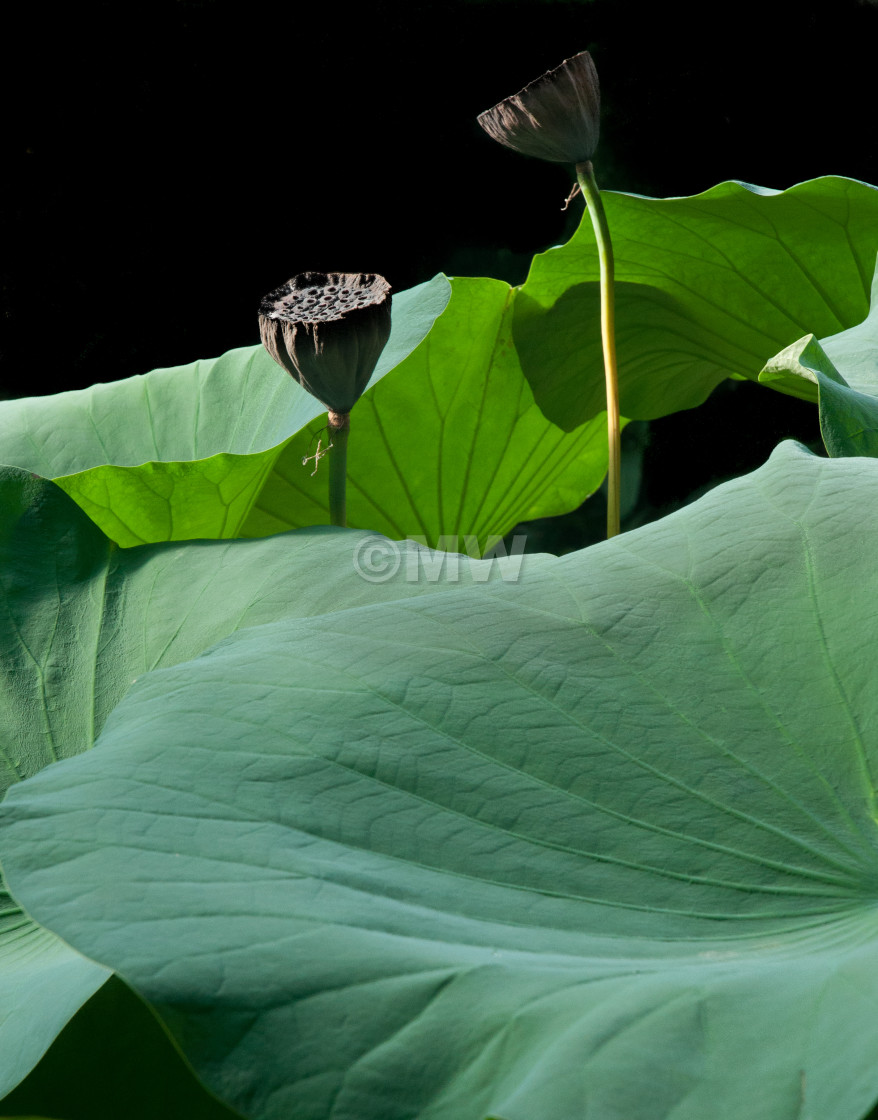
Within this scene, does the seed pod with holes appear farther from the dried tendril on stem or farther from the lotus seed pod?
the lotus seed pod

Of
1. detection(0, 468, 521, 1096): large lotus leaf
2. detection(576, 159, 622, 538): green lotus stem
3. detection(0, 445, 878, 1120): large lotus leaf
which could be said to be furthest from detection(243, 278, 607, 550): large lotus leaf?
detection(0, 445, 878, 1120): large lotus leaf

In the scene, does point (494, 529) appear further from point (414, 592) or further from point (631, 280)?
point (414, 592)

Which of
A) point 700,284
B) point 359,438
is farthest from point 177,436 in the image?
point 700,284

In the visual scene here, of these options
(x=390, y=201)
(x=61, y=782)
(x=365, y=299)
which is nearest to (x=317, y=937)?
(x=61, y=782)

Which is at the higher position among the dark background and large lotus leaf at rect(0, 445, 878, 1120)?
the dark background

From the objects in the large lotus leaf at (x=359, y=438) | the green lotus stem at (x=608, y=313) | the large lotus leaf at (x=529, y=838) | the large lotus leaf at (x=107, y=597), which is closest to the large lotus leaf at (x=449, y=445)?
the large lotus leaf at (x=359, y=438)

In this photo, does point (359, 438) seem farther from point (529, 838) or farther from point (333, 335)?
point (529, 838)
